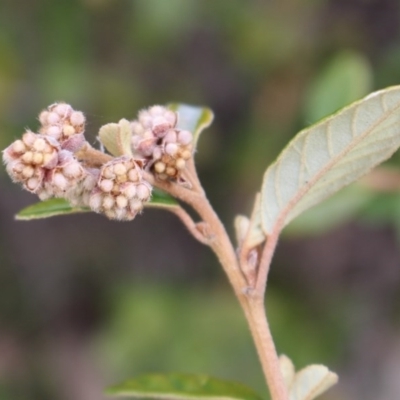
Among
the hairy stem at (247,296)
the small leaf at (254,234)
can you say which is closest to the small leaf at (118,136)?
the hairy stem at (247,296)

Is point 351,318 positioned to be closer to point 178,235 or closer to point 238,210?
point 238,210

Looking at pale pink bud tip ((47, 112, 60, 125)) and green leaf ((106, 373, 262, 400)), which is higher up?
pale pink bud tip ((47, 112, 60, 125))

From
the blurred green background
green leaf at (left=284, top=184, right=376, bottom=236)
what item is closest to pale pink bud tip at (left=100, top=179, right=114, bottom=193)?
green leaf at (left=284, top=184, right=376, bottom=236)

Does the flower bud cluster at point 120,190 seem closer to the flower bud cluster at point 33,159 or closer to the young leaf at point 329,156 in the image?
the flower bud cluster at point 33,159

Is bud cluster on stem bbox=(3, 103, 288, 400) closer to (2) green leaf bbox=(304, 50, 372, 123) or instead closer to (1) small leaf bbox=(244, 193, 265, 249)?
(1) small leaf bbox=(244, 193, 265, 249)

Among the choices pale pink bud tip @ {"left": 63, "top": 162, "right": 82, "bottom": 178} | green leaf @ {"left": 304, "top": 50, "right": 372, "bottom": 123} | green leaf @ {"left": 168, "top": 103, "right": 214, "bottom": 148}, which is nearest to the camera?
pale pink bud tip @ {"left": 63, "top": 162, "right": 82, "bottom": 178}

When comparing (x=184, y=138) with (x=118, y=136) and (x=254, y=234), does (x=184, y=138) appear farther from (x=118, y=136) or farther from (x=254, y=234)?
(x=254, y=234)
